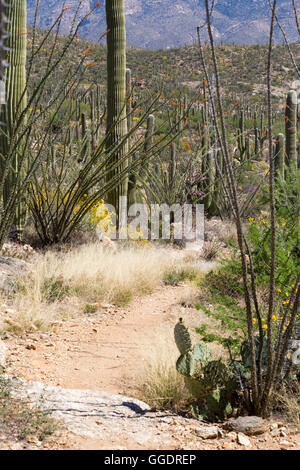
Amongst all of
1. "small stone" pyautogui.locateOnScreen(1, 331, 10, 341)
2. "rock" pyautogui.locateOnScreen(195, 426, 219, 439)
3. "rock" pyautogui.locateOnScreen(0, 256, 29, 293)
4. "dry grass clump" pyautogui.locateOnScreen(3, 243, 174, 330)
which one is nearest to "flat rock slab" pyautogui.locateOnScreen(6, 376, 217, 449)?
"rock" pyautogui.locateOnScreen(195, 426, 219, 439)

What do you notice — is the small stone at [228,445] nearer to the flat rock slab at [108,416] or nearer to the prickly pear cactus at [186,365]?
the flat rock slab at [108,416]

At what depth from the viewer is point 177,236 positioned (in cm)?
1035

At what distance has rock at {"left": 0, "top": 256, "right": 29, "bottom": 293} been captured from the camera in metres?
5.78

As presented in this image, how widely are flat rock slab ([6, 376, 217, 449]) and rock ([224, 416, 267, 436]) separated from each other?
5.0 inches

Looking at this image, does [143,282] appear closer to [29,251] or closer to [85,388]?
[29,251]

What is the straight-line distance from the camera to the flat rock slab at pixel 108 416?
9.68 feet

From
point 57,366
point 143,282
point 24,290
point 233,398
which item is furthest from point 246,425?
point 143,282

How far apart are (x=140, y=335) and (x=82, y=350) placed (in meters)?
0.78

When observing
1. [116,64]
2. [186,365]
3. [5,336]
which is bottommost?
[5,336]

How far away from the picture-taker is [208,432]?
10.1ft

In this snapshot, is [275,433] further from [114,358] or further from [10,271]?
[10,271]

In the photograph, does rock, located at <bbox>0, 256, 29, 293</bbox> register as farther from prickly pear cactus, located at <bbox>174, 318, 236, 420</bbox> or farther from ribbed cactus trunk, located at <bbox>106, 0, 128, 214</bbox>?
ribbed cactus trunk, located at <bbox>106, 0, 128, 214</bbox>

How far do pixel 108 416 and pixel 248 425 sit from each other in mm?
885

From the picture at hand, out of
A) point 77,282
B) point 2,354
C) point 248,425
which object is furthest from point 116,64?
point 248,425
